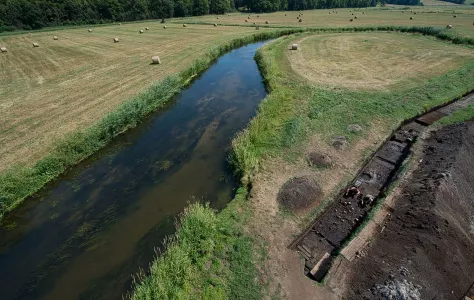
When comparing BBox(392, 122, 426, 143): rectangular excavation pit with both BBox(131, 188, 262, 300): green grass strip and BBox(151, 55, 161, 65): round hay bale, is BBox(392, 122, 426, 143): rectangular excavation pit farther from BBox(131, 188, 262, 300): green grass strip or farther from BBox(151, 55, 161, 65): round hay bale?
BBox(151, 55, 161, 65): round hay bale

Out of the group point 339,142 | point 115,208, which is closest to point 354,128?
point 339,142

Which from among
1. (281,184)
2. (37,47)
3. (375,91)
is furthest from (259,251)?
(37,47)

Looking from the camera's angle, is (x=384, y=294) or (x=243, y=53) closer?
(x=384, y=294)

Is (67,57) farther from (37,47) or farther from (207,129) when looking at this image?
(207,129)

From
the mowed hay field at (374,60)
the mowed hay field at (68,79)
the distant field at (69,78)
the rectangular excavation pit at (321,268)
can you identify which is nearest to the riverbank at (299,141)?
the rectangular excavation pit at (321,268)

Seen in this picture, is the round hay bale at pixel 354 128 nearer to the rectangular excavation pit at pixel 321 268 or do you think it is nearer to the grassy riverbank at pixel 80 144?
the rectangular excavation pit at pixel 321 268

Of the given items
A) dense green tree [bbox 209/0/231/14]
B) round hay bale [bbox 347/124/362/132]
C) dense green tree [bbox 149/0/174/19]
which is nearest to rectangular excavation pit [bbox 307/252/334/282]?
round hay bale [bbox 347/124/362/132]

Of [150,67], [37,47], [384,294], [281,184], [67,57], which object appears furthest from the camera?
[37,47]
